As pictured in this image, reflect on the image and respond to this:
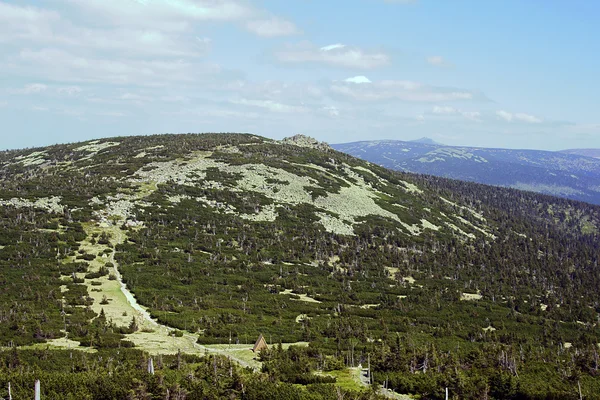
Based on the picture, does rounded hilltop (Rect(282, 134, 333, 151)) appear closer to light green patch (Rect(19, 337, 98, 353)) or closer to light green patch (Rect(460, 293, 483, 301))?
light green patch (Rect(460, 293, 483, 301))

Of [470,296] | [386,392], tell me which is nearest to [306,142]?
[470,296]

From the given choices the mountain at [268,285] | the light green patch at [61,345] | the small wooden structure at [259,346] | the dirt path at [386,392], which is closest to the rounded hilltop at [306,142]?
the mountain at [268,285]

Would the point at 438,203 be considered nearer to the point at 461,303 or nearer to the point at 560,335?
the point at 461,303

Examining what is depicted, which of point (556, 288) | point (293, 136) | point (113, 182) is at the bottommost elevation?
point (556, 288)

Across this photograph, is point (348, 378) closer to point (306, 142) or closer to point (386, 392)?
point (386, 392)

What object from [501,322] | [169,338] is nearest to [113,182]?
[169,338]

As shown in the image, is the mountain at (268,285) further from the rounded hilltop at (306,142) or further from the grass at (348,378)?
the rounded hilltop at (306,142)
